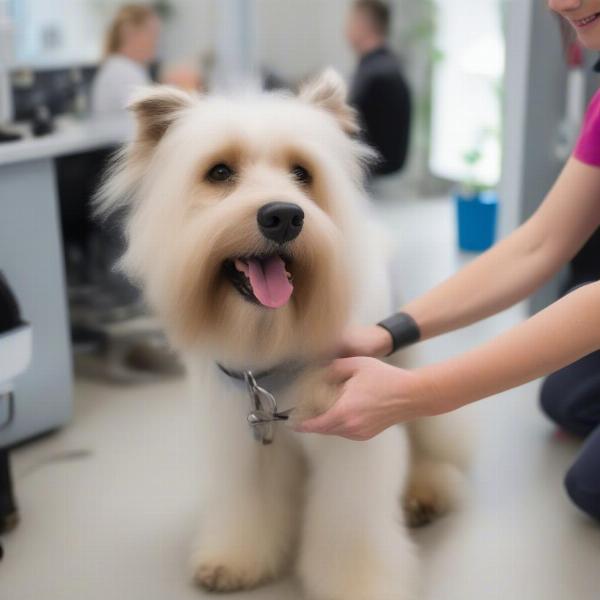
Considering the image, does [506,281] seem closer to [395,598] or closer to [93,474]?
[395,598]

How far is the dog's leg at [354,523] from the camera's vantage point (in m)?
1.60

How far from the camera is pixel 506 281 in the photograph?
5.99 ft

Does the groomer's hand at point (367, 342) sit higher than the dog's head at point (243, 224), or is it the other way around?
the dog's head at point (243, 224)

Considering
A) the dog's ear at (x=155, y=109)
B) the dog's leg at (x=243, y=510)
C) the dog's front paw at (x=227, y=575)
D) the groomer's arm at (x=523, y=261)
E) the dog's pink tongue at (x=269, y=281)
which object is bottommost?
the dog's front paw at (x=227, y=575)

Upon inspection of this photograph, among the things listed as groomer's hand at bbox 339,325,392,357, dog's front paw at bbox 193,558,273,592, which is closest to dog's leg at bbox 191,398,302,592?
dog's front paw at bbox 193,558,273,592

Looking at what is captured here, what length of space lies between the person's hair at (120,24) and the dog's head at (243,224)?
9.91 feet

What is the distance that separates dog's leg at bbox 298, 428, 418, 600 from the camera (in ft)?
5.25

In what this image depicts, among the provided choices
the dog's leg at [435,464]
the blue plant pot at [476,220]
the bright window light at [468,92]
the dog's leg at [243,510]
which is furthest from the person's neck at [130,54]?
the dog's leg at [243,510]

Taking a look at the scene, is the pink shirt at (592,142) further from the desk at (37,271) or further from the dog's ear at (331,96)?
the desk at (37,271)

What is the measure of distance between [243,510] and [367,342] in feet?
1.45

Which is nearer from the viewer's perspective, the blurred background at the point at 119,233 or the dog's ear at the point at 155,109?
the dog's ear at the point at 155,109

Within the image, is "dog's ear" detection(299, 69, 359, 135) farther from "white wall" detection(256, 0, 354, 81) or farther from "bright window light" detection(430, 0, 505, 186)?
"white wall" detection(256, 0, 354, 81)

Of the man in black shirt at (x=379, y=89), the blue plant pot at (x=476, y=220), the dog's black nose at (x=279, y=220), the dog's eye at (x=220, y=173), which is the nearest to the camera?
the dog's black nose at (x=279, y=220)

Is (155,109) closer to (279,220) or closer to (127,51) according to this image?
(279,220)
